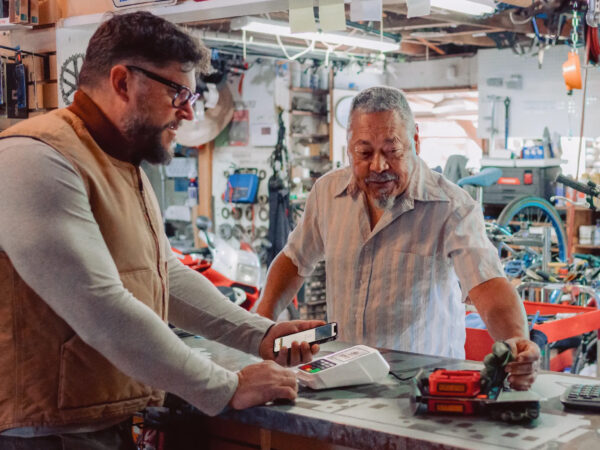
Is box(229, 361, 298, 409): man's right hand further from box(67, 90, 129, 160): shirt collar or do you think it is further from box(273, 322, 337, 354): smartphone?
box(67, 90, 129, 160): shirt collar

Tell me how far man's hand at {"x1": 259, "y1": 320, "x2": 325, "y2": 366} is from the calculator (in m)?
0.66

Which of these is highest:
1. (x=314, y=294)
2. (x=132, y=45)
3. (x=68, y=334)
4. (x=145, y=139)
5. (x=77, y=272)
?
(x=132, y=45)

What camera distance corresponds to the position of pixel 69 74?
3727 mm

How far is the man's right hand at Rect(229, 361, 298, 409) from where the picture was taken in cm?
177

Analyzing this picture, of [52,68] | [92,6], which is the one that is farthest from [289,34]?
[92,6]

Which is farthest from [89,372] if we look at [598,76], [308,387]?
[598,76]

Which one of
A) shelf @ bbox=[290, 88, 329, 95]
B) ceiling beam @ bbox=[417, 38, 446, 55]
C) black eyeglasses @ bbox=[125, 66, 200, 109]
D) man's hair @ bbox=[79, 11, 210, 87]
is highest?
ceiling beam @ bbox=[417, 38, 446, 55]

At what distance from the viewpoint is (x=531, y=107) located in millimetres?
9688

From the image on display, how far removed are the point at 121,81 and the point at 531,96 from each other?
8.63 metres

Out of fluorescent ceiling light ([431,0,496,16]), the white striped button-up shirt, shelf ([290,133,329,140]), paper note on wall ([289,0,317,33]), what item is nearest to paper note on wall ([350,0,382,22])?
paper note on wall ([289,0,317,33])

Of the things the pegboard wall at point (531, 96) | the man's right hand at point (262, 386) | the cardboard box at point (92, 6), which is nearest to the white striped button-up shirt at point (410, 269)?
the man's right hand at point (262, 386)

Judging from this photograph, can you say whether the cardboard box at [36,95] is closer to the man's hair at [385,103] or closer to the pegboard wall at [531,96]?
the man's hair at [385,103]

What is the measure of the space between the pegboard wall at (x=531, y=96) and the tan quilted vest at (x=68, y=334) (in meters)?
8.42

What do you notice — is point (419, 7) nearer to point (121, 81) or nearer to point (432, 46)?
point (121, 81)
